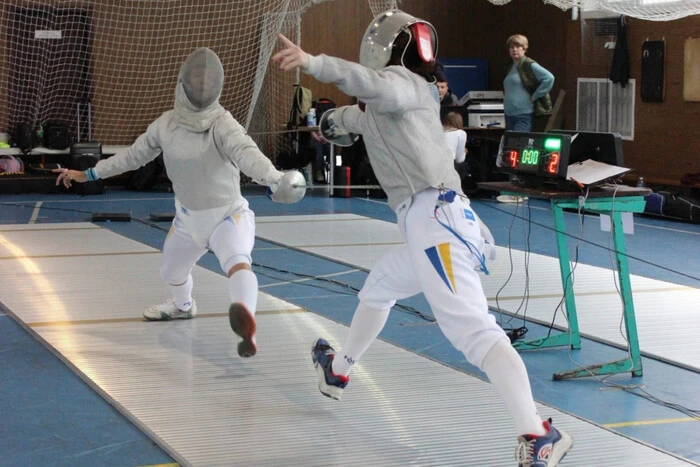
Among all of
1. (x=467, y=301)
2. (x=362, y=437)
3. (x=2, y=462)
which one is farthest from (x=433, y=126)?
(x=2, y=462)

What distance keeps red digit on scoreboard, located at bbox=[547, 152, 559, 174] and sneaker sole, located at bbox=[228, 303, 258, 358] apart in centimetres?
141

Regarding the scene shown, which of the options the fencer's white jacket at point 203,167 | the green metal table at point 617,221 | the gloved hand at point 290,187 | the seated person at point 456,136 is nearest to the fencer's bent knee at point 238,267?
the fencer's white jacket at point 203,167

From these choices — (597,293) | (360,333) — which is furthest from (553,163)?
(597,293)

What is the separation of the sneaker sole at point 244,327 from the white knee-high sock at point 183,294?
1.06 metres

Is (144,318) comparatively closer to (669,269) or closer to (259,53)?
(669,269)

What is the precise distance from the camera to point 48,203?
432 inches

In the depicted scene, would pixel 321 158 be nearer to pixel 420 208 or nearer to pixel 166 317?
pixel 166 317

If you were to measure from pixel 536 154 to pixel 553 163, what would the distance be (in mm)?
133

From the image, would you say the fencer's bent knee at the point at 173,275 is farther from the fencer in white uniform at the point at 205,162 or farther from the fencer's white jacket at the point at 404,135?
the fencer's white jacket at the point at 404,135

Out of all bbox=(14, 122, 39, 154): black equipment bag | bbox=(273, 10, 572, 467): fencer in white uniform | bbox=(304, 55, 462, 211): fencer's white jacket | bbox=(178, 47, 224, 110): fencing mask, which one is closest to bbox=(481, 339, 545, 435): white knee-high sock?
bbox=(273, 10, 572, 467): fencer in white uniform

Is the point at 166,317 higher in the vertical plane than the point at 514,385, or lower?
lower

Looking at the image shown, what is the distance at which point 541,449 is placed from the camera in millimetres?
2855

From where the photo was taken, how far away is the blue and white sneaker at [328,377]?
12.1ft

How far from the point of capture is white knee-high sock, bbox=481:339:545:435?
2893 mm
